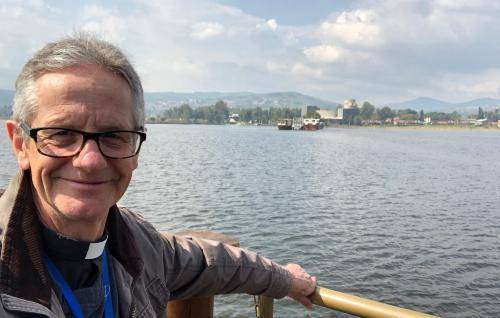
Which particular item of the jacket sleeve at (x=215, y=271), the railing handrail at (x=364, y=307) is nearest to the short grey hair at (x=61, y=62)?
the jacket sleeve at (x=215, y=271)

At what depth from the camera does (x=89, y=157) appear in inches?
69.6

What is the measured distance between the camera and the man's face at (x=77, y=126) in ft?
5.70

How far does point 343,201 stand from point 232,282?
18264 mm

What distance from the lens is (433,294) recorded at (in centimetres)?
1008

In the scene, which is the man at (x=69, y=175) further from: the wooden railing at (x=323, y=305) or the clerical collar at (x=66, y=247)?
the wooden railing at (x=323, y=305)

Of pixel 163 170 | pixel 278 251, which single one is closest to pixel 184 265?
pixel 278 251

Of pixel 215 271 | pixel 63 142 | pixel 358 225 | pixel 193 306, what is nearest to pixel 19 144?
pixel 63 142

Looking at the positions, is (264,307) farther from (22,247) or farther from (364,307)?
(22,247)

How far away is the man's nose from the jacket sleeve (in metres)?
0.77

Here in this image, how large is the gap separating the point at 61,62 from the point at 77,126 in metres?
0.25

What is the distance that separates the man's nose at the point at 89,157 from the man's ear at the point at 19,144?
220 mm

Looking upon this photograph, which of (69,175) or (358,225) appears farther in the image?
(358,225)

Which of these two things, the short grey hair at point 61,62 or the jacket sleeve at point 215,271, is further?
the jacket sleeve at point 215,271

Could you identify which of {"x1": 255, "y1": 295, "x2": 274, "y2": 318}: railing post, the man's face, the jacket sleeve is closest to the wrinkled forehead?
the man's face
